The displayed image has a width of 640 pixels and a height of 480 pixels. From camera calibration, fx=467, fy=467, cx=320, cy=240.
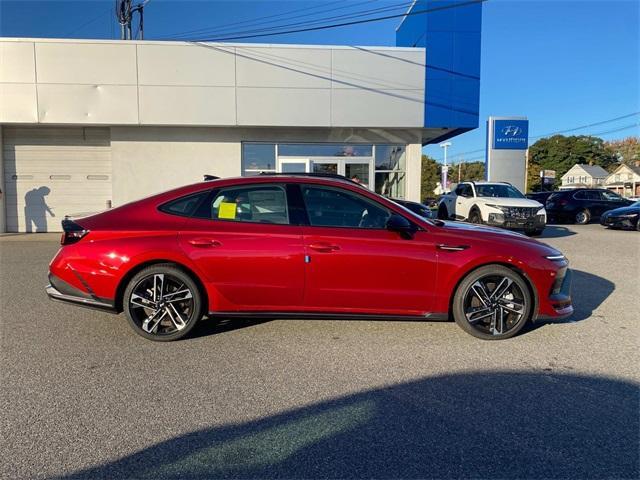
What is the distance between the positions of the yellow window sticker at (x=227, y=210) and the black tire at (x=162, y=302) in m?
0.69

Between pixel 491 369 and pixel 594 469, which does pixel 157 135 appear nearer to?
pixel 491 369

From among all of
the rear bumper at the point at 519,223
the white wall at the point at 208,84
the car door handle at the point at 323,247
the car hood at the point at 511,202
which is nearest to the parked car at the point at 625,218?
the car hood at the point at 511,202

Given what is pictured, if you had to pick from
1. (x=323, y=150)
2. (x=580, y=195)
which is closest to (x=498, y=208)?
(x=323, y=150)

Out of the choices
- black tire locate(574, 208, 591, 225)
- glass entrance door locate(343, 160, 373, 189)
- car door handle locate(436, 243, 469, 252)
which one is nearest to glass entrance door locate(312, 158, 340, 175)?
glass entrance door locate(343, 160, 373, 189)

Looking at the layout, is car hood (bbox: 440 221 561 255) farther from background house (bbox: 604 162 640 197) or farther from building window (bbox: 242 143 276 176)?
background house (bbox: 604 162 640 197)

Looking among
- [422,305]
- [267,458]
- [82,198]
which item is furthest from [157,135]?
[267,458]

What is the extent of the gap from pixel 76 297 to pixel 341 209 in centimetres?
274

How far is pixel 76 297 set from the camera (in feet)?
15.0

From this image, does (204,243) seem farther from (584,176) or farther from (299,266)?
(584,176)

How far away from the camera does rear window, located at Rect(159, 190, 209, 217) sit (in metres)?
4.68

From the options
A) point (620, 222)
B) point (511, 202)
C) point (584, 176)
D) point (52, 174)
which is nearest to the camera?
point (511, 202)

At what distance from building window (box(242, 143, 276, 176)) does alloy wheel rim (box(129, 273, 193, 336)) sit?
11.2m

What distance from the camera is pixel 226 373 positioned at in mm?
3842

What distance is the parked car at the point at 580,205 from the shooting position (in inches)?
812
